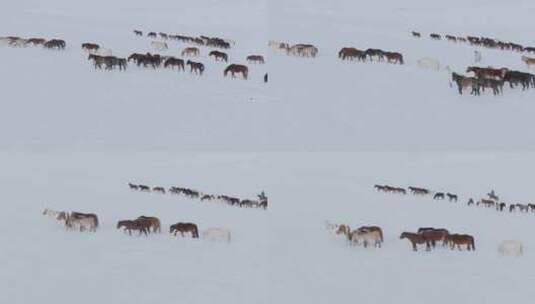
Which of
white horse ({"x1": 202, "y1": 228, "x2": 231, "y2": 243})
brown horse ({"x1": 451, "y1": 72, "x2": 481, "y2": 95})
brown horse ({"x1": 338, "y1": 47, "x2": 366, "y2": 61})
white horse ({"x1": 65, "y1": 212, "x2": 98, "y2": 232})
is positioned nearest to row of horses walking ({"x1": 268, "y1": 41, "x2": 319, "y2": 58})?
brown horse ({"x1": 338, "y1": 47, "x2": 366, "y2": 61})

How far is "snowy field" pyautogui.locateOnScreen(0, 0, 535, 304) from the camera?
6.04m

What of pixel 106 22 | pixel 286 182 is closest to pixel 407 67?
pixel 286 182

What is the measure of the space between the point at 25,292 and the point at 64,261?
2.08 feet

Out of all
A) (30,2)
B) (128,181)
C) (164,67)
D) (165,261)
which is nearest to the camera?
(165,261)

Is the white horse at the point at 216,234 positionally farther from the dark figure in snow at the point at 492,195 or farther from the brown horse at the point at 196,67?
the dark figure in snow at the point at 492,195

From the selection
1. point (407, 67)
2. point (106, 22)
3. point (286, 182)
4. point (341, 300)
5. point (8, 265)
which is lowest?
point (341, 300)

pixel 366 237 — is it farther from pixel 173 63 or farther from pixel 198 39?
pixel 198 39

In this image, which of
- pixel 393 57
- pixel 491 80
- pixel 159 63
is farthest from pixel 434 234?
pixel 159 63

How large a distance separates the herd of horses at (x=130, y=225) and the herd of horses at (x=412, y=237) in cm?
133

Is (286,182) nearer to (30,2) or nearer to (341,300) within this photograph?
(341,300)

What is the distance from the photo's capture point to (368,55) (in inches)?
349

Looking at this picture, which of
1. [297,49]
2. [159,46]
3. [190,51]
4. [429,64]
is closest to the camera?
[297,49]

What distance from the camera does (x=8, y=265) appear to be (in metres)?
6.22

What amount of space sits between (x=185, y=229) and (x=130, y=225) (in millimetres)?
613
